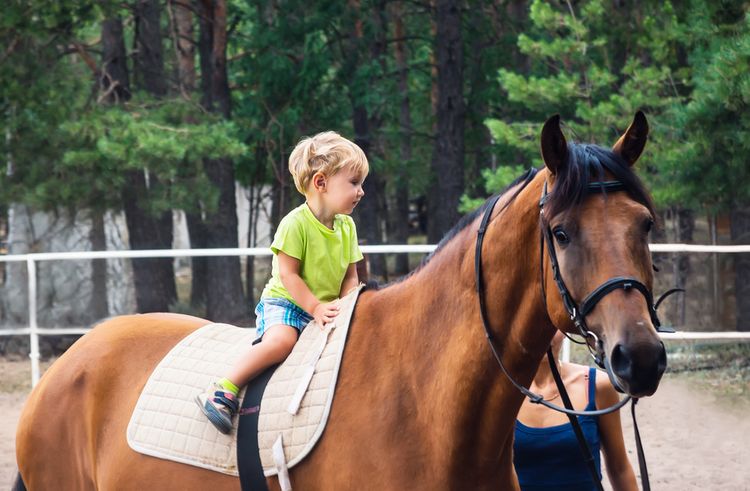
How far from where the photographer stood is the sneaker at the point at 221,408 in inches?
110

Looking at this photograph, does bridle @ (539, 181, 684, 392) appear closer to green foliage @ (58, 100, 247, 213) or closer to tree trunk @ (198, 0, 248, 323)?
green foliage @ (58, 100, 247, 213)

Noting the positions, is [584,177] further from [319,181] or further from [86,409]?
[86,409]

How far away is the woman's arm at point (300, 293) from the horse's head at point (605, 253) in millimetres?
802

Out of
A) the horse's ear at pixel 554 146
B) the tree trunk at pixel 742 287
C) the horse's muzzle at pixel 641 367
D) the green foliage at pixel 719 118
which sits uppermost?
the green foliage at pixel 719 118

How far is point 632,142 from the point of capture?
2.36m

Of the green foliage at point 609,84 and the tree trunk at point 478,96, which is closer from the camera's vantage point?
the green foliage at point 609,84

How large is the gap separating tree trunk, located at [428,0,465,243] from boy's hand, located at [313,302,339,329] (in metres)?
12.4

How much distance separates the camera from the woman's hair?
290 centimetres

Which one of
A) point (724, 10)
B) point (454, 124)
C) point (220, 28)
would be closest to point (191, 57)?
point (220, 28)

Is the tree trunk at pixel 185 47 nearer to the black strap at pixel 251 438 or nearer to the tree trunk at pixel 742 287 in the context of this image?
the tree trunk at pixel 742 287

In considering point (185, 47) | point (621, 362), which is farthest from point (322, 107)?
point (621, 362)

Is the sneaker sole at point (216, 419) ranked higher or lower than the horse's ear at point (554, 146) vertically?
lower

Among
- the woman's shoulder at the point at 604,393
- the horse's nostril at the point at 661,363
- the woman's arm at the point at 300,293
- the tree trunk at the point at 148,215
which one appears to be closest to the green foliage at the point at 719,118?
the woman's shoulder at the point at 604,393

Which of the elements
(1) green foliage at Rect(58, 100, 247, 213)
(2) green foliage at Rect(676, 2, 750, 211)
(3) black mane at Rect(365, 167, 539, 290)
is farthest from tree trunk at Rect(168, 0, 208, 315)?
(3) black mane at Rect(365, 167, 539, 290)
